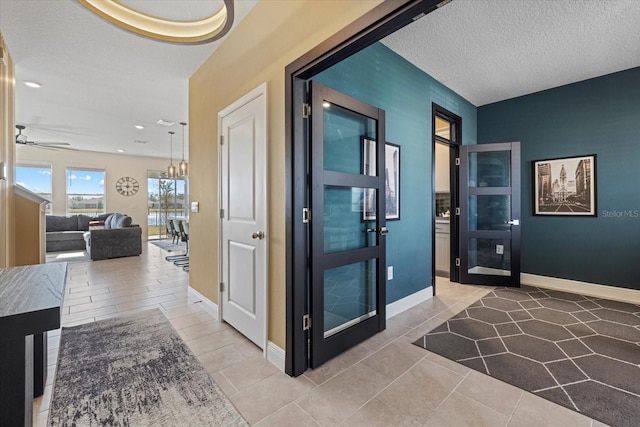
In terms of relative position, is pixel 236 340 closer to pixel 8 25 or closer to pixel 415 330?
pixel 415 330

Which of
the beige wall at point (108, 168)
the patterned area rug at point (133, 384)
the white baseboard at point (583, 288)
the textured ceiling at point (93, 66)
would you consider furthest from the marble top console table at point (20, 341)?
the beige wall at point (108, 168)

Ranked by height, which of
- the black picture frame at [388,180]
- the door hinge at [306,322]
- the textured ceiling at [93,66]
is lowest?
the door hinge at [306,322]

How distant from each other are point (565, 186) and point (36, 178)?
11.9 m

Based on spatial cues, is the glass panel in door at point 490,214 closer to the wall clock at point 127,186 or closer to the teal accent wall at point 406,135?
the teal accent wall at point 406,135

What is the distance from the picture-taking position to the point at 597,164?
12.2 feet

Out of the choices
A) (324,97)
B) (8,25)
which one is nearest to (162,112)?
(8,25)

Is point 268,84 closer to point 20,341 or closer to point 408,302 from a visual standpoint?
point 20,341

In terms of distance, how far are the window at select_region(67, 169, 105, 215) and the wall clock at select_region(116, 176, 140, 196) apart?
17.3 inches

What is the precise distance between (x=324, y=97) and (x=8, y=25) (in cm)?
298

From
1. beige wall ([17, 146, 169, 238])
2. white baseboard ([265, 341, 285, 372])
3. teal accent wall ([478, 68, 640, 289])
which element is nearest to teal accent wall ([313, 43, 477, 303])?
white baseboard ([265, 341, 285, 372])

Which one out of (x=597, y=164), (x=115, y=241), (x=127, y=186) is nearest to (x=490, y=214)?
(x=597, y=164)

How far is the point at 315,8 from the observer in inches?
70.9

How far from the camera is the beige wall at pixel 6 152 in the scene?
8.32 ft

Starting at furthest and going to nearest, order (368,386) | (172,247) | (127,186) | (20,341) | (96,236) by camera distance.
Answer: (127,186)
(172,247)
(96,236)
(368,386)
(20,341)
